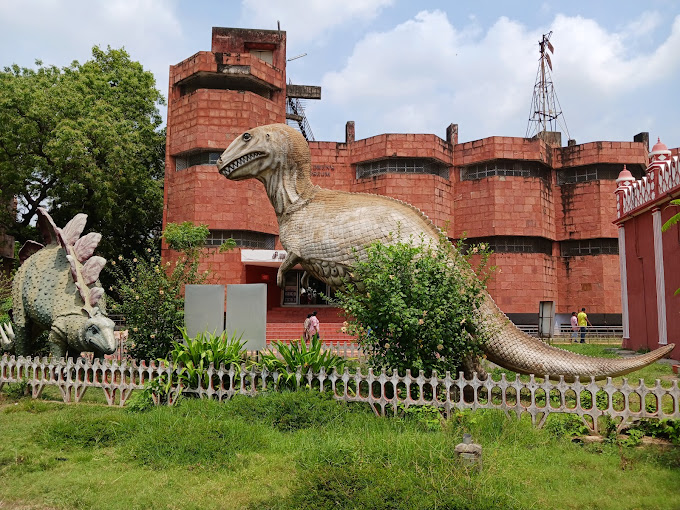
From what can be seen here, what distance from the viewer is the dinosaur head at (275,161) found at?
26.2ft

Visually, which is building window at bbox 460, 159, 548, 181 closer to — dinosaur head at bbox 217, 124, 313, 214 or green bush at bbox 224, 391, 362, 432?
dinosaur head at bbox 217, 124, 313, 214

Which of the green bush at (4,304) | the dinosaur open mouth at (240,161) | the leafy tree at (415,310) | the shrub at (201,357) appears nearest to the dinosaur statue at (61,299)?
the shrub at (201,357)

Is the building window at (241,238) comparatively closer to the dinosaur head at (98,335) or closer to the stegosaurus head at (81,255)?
the stegosaurus head at (81,255)

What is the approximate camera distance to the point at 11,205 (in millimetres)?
23328

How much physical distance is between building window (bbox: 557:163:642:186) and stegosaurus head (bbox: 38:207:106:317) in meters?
23.6

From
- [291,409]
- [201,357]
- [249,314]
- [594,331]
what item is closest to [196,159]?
[249,314]

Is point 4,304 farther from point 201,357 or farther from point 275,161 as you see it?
point 275,161

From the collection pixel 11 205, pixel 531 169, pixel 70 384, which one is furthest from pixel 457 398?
pixel 11 205

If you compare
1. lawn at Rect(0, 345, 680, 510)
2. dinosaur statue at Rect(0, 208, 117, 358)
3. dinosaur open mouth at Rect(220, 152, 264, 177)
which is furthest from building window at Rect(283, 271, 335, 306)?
lawn at Rect(0, 345, 680, 510)

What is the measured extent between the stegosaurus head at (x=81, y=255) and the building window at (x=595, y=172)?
77.4ft

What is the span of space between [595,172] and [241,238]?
699 inches

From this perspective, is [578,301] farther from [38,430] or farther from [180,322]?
[38,430]

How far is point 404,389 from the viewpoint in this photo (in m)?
6.56

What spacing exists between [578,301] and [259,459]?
2403cm
